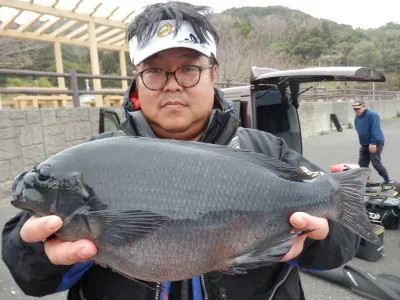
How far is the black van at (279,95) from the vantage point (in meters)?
5.89

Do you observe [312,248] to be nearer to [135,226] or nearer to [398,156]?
[135,226]

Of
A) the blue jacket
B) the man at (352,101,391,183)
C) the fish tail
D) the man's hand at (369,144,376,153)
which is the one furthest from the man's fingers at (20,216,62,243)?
the blue jacket

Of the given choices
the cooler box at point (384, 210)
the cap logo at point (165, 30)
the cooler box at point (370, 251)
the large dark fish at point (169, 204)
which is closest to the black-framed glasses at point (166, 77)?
the cap logo at point (165, 30)

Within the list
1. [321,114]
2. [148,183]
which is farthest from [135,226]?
[321,114]

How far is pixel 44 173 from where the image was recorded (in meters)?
1.48

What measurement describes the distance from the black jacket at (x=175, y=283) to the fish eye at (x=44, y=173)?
0.99ft

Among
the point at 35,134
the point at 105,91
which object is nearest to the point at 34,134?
the point at 35,134

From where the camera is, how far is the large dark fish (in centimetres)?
140

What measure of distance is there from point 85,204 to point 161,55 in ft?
2.81

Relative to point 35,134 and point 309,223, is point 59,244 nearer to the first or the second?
point 309,223

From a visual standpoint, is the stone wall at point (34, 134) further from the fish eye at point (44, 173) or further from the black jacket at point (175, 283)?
the fish eye at point (44, 173)

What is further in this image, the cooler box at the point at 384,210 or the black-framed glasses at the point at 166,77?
the cooler box at the point at 384,210

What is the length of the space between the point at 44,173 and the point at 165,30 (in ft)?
2.99

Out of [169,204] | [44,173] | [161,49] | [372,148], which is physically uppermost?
[161,49]
